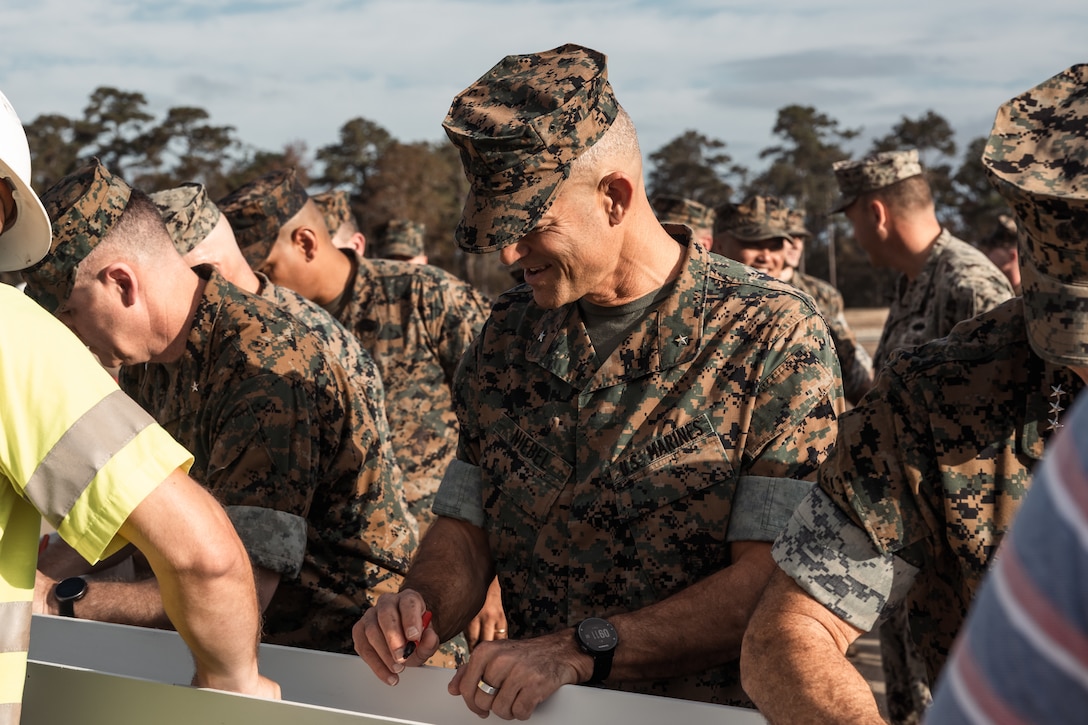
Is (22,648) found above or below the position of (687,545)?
above

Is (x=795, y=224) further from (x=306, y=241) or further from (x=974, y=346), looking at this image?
(x=974, y=346)

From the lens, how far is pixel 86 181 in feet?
10.7

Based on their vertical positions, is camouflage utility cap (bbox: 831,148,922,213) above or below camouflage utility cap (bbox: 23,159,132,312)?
below

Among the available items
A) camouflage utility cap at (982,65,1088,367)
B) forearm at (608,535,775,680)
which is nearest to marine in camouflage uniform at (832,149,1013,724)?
forearm at (608,535,775,680)

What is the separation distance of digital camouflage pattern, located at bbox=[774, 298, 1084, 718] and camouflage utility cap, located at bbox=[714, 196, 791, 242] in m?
5.07

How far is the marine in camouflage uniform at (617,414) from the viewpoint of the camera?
8.06ft

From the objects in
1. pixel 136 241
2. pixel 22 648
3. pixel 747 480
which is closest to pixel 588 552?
pixel 747 480

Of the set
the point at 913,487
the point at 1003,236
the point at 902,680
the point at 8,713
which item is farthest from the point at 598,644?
the point at 1003,236

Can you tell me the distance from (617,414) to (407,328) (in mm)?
3155

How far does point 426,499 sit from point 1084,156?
3.96m

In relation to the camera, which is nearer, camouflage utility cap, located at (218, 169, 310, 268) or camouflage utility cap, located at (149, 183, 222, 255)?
camouflage utility cap, located at (149, 183, 222, 255)

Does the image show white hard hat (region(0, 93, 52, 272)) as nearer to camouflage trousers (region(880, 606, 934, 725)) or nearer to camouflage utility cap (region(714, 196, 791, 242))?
camouflage trousers (region(880, 606, 934, 725))

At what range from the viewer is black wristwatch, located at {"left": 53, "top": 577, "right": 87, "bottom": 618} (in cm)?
283

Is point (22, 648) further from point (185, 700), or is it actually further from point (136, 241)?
point (136, 241)
